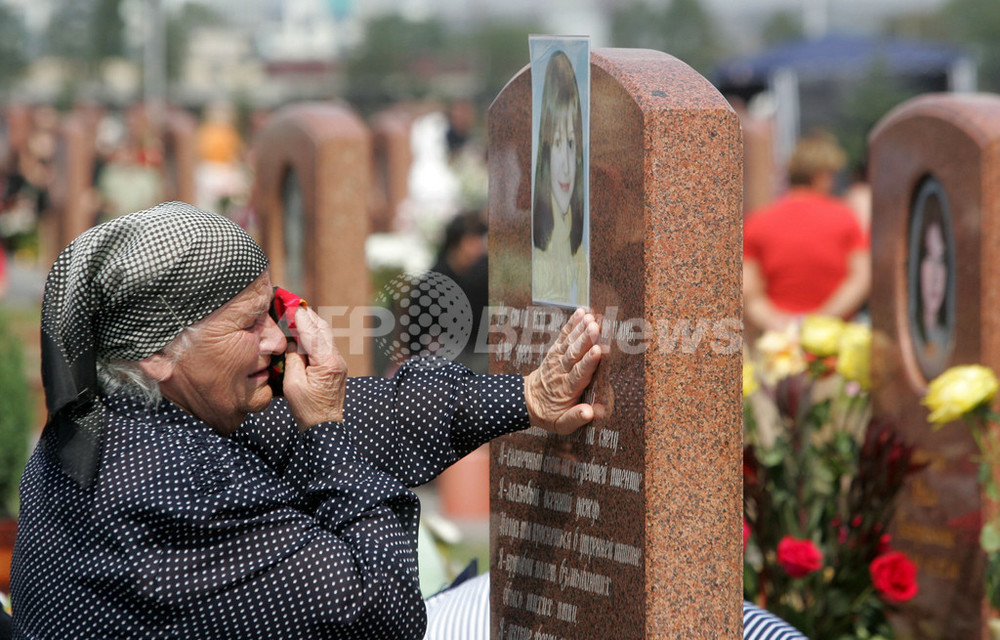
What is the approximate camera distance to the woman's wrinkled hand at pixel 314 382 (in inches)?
80.9

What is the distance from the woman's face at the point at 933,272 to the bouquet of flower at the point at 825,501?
26 cm

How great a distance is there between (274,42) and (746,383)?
45312 mm

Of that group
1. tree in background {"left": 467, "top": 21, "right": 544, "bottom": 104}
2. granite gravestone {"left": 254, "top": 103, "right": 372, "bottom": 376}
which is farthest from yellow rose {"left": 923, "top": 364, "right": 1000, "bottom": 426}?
tree in background {"left": 467, "top": 21, "right": 544, "bottom": 104}

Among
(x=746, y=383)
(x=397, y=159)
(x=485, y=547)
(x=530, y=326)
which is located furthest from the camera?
(x=397, y=159)

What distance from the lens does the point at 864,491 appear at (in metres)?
3.73

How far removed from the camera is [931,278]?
3.90 metres

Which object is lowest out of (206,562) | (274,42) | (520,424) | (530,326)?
(206,562)

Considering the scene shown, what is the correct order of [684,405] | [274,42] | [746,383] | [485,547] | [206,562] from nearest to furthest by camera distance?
[206,562] → [684,405] → [746,383] → [485,547] → [274,42]

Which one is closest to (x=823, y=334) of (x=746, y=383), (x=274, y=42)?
(x=746, y=383)

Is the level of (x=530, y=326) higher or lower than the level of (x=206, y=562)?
higher

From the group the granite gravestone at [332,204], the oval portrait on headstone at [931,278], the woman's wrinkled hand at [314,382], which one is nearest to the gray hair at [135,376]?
the woman's wrinkled hand at [314,382]

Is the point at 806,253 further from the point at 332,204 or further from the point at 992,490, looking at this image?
the point at 992,490

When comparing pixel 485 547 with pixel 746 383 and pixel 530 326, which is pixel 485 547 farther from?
pixel 530 326

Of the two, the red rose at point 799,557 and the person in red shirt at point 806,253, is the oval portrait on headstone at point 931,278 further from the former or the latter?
the person in red shirt at point 806,253
